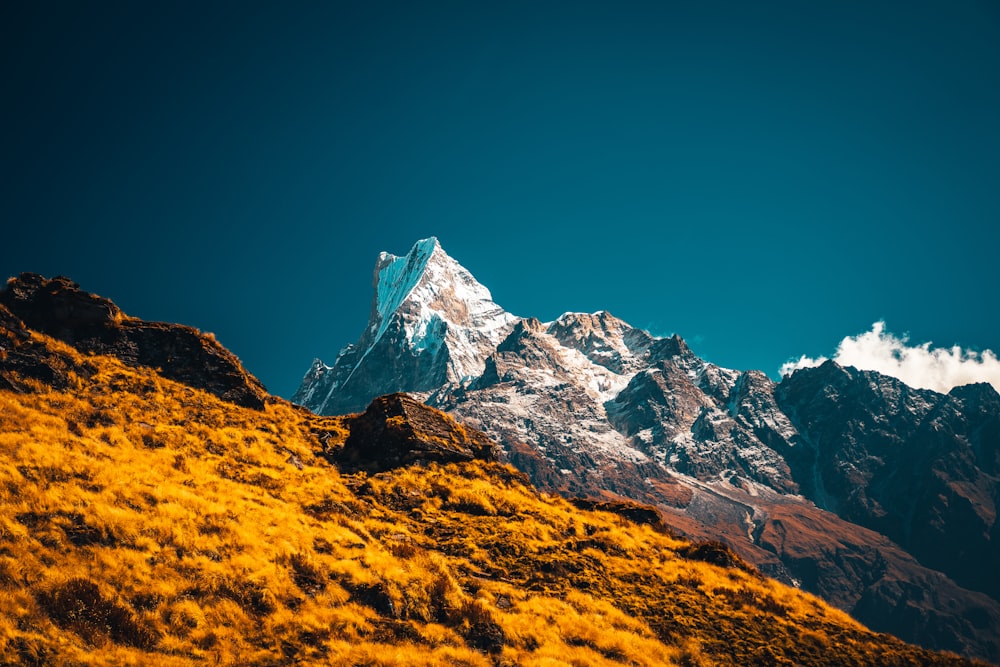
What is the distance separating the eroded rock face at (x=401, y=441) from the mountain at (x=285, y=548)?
17 cm

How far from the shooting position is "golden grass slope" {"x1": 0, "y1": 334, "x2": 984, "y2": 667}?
51.6ft

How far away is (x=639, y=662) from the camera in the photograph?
19594 millimetres

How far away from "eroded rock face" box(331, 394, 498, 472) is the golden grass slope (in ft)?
6.95

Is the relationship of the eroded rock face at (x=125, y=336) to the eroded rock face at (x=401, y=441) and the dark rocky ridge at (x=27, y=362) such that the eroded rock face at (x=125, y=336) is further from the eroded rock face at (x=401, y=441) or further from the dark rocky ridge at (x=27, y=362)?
the eroded rock face at (x=401, y=441)

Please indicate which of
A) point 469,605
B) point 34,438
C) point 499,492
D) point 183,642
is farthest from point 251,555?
point 499,492

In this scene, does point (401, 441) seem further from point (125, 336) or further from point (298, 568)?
point (125, 336)

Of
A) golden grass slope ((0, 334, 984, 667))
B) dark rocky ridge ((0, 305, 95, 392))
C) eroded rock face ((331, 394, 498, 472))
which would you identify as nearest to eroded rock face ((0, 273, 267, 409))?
dark rocky ridge ((0, 305, 95, 392))

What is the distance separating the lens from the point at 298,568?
19.9 metres

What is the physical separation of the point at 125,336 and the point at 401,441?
17.1m

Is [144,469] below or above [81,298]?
below

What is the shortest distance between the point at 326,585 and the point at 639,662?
10549mm

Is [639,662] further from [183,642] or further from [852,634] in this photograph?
[183,642]

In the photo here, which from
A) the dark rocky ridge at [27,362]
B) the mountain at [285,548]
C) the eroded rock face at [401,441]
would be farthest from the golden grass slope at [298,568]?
the eroded rock face at [401,441]

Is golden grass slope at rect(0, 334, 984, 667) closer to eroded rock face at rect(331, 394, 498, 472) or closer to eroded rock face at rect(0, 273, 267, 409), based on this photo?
eroded rock face at rect(0, 273, 267, 409)
